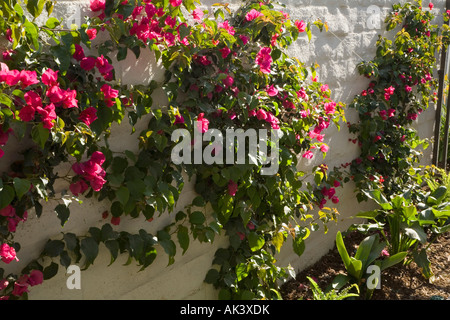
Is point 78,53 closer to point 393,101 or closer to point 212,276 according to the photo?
point 212,276

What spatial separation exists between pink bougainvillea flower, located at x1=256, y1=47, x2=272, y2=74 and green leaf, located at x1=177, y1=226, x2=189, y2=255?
0.79 meters

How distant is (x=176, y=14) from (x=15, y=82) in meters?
0.71

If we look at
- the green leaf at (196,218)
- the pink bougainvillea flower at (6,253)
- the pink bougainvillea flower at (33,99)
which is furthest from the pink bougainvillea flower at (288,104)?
the pink bougainvillea flower at (6,253)

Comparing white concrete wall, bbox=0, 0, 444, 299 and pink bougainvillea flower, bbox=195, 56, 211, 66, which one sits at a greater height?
pink bougainvillea flower, bbox=195, 56, 211, 66

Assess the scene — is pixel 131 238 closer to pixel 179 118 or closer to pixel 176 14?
pixel 179 118

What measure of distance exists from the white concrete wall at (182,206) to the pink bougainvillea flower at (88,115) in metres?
0.26

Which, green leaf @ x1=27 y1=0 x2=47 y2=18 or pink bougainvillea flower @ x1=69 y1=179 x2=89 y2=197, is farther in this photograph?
pink bougainvillea flower @ x1=69 y1=179 x2=89 y2=197

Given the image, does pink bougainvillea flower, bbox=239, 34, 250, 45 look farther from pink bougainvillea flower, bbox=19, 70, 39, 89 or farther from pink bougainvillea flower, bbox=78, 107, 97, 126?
pink bougainvillea flower, bbox=19, 70, 39, 89

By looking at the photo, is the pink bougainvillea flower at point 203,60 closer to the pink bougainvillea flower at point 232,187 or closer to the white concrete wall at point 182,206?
the white concrete wall at point 182,206

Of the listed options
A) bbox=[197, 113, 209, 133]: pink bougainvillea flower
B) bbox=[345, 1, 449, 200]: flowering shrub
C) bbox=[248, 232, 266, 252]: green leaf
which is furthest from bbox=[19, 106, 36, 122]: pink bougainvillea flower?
bbox=[345, 1, 449, 200]: flowering shrub

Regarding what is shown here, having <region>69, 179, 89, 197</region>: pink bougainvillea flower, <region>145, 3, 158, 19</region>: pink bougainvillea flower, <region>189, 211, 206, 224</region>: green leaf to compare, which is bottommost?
<region>189, 211, 206, 224</region>: green leaf

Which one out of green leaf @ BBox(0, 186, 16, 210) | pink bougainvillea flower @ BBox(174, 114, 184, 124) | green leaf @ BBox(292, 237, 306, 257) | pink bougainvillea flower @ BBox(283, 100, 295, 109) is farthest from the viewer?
green leaf @ BBox(292, 237, 306, 257)

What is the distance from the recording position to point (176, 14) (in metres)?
1.91

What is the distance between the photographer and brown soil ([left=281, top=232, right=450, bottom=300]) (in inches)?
114
